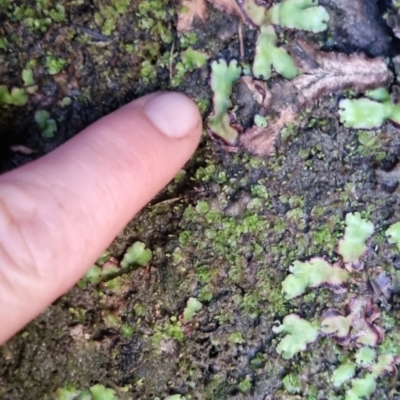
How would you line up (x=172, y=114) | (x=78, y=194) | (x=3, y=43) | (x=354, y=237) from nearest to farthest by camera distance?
(x=78, y=194) → (x=172, y=114) → (x=3, y=43) → (x=354, y=237)

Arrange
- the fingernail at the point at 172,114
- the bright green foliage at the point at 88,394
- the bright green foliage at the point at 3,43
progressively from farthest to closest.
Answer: the bright green foliage at the point at 88,394 → the bright green foliage at the point at 3,43 → the fingernail at the point at 172,114

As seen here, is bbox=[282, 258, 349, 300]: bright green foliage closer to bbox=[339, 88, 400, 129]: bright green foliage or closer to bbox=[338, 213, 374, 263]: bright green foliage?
bbox=[338, 213, 374, 263]: bright green foliage

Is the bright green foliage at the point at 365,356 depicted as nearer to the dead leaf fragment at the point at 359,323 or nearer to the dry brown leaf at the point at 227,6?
the dead leaf fragment at the point at 359,323

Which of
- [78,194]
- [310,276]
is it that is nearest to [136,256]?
[78,194]

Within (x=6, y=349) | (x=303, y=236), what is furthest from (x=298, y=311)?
(x=6, y=349)

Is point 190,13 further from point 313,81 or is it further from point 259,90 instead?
point 313,81

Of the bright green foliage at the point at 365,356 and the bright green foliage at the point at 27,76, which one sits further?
the bright green foliage at the point at 365,356

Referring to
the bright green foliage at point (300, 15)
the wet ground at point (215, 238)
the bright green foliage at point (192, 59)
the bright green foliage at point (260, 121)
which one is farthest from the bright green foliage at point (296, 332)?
the bright green foliage at point (300, 15)
